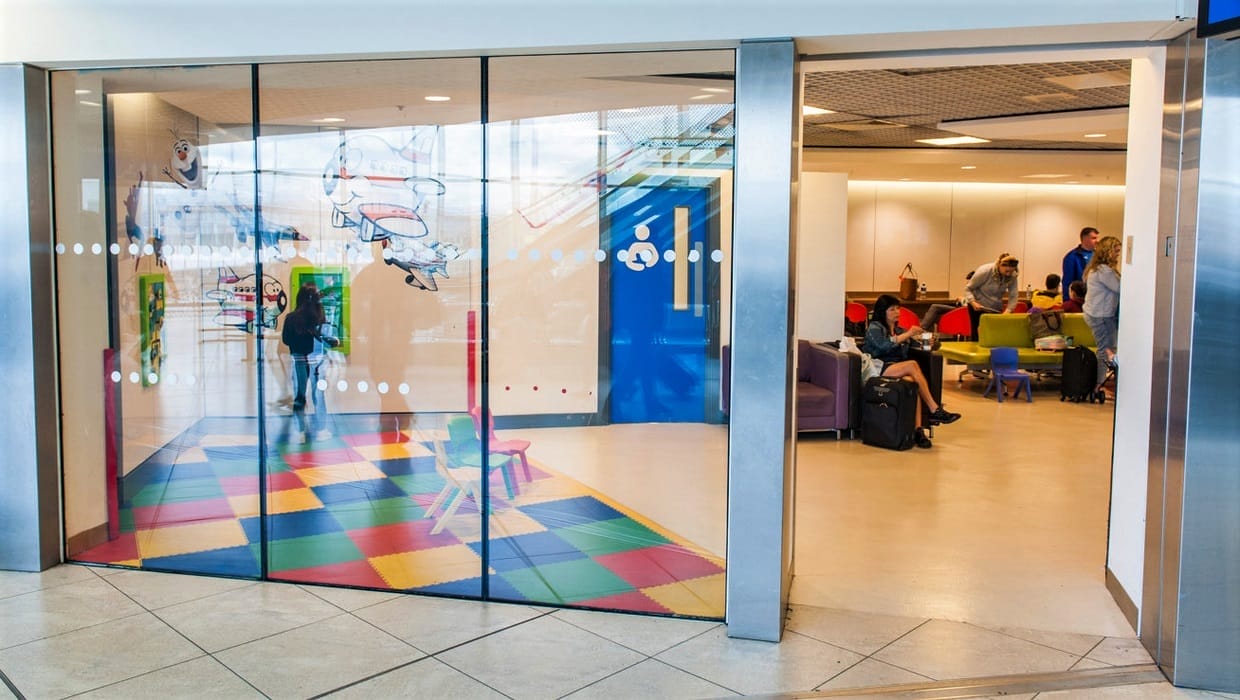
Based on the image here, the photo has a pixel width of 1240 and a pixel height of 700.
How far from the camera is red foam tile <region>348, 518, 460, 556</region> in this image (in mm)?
5512

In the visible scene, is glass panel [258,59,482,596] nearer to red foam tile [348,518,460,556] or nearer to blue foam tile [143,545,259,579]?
red foam tile [348,518,460,556]

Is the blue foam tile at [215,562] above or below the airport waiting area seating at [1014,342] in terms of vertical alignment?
below

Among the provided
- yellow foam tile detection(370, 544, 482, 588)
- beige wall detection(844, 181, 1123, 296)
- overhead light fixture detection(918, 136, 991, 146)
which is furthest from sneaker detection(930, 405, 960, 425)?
beige wall detection(844, 181, 1123, 296)

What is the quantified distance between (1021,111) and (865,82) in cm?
291

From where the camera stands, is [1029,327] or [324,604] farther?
[1029,327]

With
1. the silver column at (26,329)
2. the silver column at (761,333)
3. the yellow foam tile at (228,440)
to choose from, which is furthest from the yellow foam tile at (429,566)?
the silver column at (26,329)

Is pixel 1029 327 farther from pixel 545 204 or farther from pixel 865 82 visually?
pixel 545 204

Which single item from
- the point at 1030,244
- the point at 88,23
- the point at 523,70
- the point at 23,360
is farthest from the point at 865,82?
the point at 1030,244

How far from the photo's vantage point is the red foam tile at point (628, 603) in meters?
5.12

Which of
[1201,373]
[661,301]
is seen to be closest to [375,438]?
[661,301]

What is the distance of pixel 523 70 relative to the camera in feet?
16.8

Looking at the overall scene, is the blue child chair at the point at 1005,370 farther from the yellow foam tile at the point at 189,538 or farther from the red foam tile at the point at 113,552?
the red foam tile at the point at 113,552

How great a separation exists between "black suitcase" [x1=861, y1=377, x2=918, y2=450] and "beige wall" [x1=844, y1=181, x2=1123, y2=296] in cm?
1029

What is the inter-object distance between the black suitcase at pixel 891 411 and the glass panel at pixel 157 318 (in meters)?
6.10
